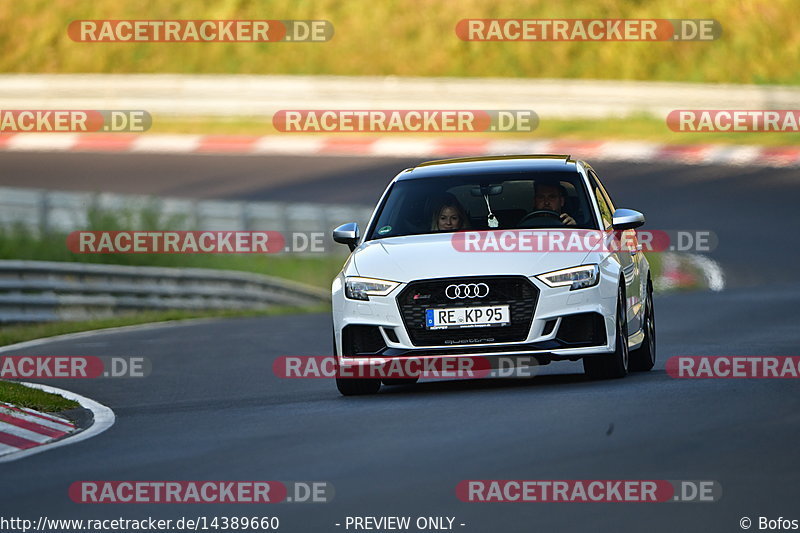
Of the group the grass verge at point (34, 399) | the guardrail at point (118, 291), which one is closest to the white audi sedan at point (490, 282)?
the grass verge at point (34, 399)

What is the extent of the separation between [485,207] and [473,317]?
158 centimetres

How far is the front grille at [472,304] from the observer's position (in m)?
11.1

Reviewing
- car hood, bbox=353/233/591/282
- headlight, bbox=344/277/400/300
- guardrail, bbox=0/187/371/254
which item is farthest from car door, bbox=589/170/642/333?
guardrail, bbox=0/187/371/254

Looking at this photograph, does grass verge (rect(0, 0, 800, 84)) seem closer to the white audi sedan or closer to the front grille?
the white audi sedan

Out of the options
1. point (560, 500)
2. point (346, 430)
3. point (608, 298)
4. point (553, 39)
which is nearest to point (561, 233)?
point (608, 298)

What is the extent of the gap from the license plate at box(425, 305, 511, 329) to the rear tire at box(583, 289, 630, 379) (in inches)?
28.4

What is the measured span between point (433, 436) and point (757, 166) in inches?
953

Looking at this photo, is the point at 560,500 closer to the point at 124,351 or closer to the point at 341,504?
the point at 341,504

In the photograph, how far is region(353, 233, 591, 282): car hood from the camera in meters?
11.1

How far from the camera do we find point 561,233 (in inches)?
460

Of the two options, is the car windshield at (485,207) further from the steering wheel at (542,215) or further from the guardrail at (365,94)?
the guardrail at (365,94)

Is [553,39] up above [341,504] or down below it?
above

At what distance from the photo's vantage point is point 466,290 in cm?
1111

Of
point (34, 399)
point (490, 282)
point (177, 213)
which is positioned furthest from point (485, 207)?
point (177, 213)
